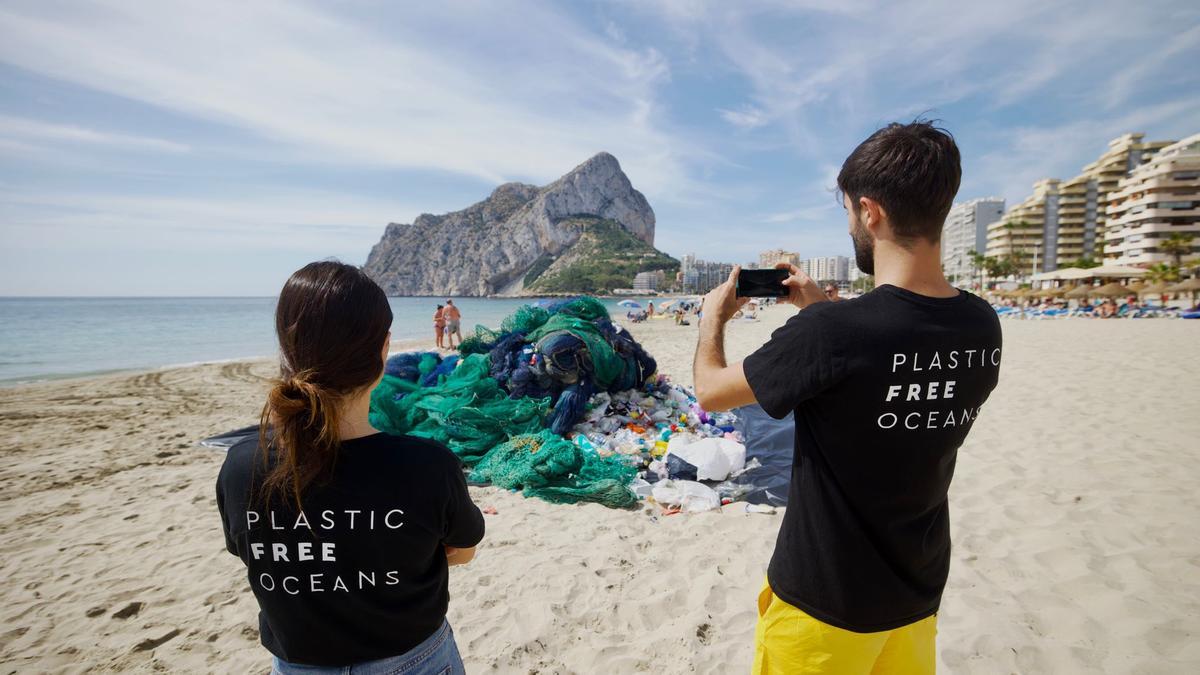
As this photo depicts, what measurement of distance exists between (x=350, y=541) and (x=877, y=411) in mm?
1230

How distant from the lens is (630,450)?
18.2 ft

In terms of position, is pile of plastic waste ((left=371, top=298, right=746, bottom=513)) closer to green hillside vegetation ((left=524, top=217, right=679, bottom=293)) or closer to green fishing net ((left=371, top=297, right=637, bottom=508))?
green fishing net ((left=371, top=297, right=637, bottom=508))

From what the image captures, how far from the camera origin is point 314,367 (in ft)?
3.78

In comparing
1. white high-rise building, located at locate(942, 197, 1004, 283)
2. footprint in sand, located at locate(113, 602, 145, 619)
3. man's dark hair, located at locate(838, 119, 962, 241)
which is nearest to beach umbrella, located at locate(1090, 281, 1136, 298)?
man's dark hair, located at locate(838, 119, 962, 241)

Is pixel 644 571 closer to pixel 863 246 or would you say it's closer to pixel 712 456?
pixel 712 456

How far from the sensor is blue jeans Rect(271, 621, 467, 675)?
126cm

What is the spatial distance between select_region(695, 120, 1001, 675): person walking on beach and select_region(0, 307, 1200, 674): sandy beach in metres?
1.66

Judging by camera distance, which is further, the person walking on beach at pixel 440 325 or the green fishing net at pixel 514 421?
the person walking on beach at pixel 440 325

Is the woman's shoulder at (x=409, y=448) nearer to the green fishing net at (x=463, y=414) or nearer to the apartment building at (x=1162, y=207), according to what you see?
the green fishing net at (x=463, y=414)

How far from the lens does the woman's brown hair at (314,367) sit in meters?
1.10

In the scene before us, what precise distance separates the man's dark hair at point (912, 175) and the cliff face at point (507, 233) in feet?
388

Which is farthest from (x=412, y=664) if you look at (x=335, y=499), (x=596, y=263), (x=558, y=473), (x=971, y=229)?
(x=971, y=229)

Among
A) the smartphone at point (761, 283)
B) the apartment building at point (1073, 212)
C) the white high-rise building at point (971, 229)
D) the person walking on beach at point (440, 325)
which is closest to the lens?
the smartphone at point (761, 283)

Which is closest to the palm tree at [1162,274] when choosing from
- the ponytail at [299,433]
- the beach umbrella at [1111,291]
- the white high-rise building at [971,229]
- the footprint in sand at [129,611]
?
the beach umbrella at [1111,291]
